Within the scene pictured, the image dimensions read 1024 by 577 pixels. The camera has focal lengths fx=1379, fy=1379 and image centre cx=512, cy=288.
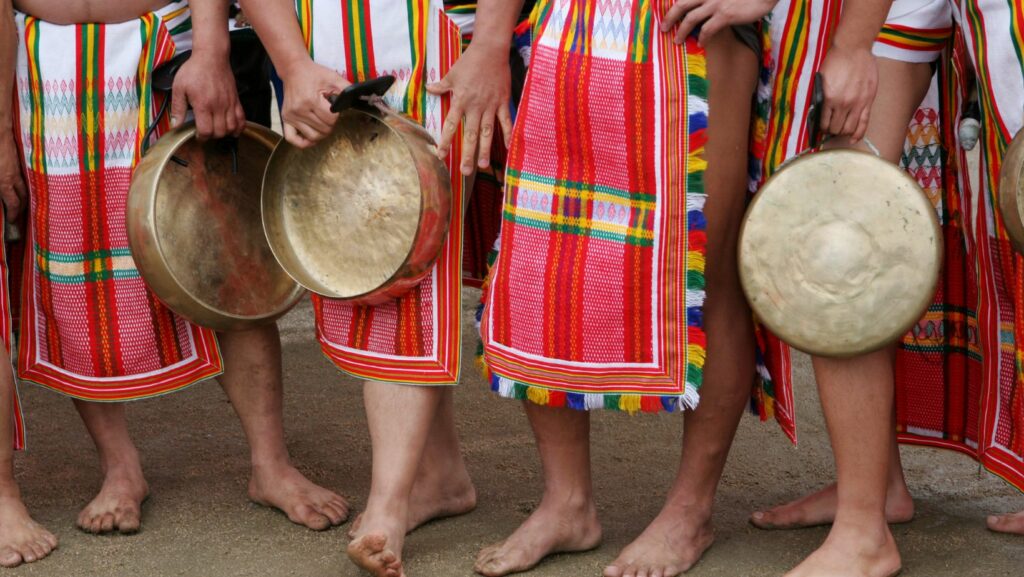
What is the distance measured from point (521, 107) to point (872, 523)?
3.30 ft

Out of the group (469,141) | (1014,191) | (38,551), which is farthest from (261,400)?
(1014,191)

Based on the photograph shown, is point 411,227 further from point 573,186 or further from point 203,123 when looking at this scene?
point 203,123

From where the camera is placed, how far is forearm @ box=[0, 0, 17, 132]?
2880 millimetres

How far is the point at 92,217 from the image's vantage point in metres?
2.98

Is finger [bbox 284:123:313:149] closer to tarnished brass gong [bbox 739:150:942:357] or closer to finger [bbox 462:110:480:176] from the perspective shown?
finger [bbox 462:110:480:176]

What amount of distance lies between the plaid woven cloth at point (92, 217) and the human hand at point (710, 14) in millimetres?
1159

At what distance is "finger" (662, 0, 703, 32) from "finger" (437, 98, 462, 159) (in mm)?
431

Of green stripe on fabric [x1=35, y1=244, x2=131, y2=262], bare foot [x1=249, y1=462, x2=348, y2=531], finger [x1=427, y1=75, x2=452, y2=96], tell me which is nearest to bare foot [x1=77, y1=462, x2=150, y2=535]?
bare foot [x1=249, y1=462, x2=348, y2=531]

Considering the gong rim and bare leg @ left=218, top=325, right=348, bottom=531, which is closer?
the gong rim

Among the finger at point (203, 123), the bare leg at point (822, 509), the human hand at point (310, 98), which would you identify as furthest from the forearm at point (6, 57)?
the bare leg at point (822, 509)

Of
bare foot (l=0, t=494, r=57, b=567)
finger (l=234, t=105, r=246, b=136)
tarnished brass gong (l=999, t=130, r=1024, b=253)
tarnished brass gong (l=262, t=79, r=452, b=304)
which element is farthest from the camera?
finger (l=234, t=105, r=246, b=136)

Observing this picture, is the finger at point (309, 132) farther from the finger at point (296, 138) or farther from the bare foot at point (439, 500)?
the bare foot at point (439, 500)

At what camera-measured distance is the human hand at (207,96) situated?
2875mm

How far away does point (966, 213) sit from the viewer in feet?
9.01
